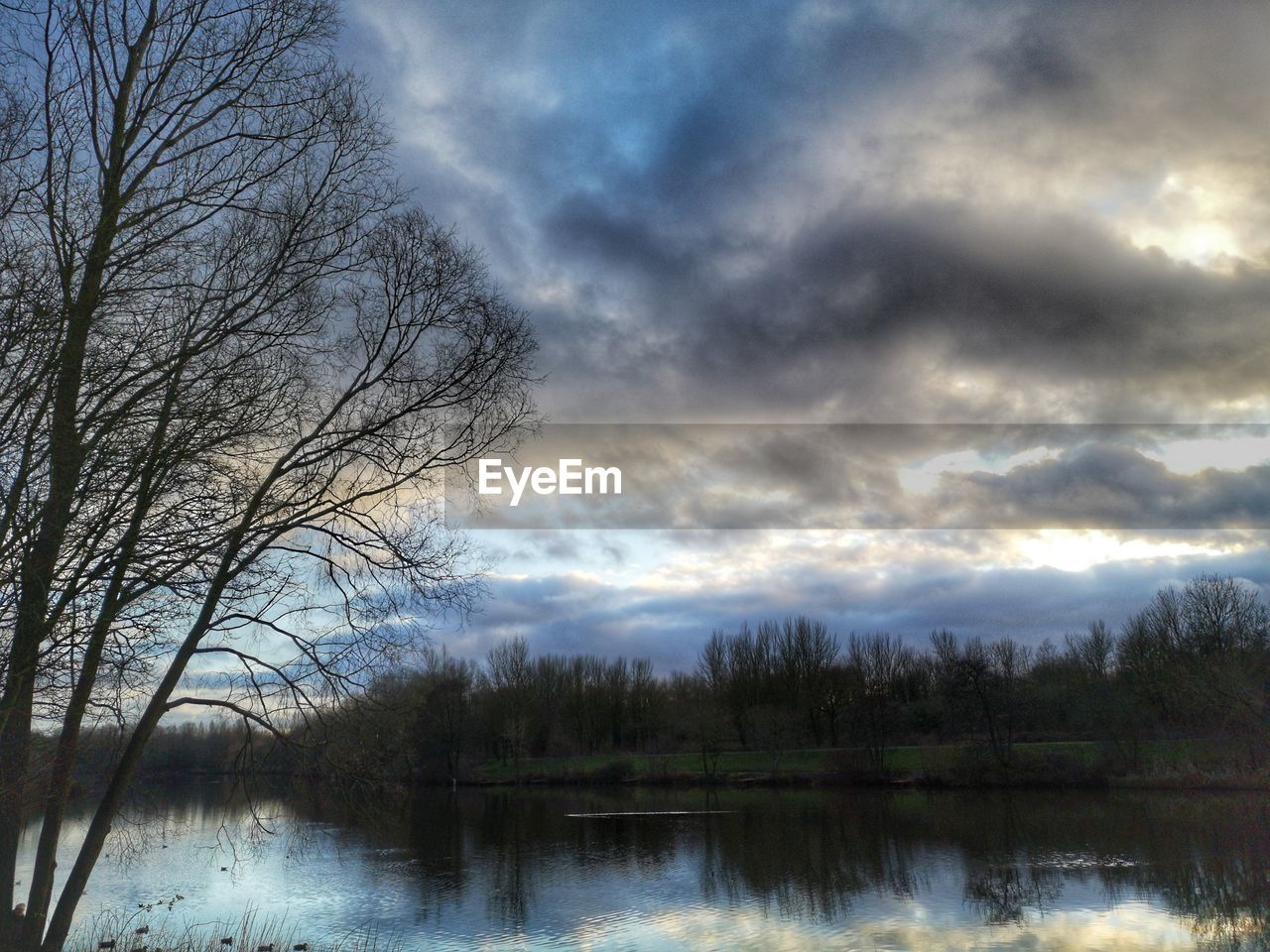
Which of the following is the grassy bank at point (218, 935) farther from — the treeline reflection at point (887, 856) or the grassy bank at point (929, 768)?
the grassy bank at point (929, 768)

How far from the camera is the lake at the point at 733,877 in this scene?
1634 centimetres

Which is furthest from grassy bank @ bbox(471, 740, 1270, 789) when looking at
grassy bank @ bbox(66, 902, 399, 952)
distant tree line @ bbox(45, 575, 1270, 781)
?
grassy bank @ bbox(66, 902, 399, 952)

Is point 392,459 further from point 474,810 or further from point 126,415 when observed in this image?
point 474,810

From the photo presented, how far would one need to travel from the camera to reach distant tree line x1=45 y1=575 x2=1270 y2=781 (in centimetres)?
3916

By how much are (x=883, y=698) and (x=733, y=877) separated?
38179 mm

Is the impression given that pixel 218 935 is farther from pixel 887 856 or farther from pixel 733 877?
pixel 887 856

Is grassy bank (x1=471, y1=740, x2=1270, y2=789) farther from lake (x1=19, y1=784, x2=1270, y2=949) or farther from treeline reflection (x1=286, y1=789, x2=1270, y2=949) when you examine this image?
lake (x1=19, y1=784, x2=1270, y2=949)

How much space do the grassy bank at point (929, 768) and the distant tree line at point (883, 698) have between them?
1.74 ft

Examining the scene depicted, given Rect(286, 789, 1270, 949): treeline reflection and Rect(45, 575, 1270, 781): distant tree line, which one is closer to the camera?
Rect(286, 789, 1270, 949): treeline reflection

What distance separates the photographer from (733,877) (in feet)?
76.1

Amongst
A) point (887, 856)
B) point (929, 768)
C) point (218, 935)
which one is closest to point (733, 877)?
point (887, 856)

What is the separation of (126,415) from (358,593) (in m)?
2.68

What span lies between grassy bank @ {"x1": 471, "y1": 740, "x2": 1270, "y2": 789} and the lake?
9.29ft

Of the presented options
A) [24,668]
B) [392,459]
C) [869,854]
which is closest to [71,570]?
[24,668]
